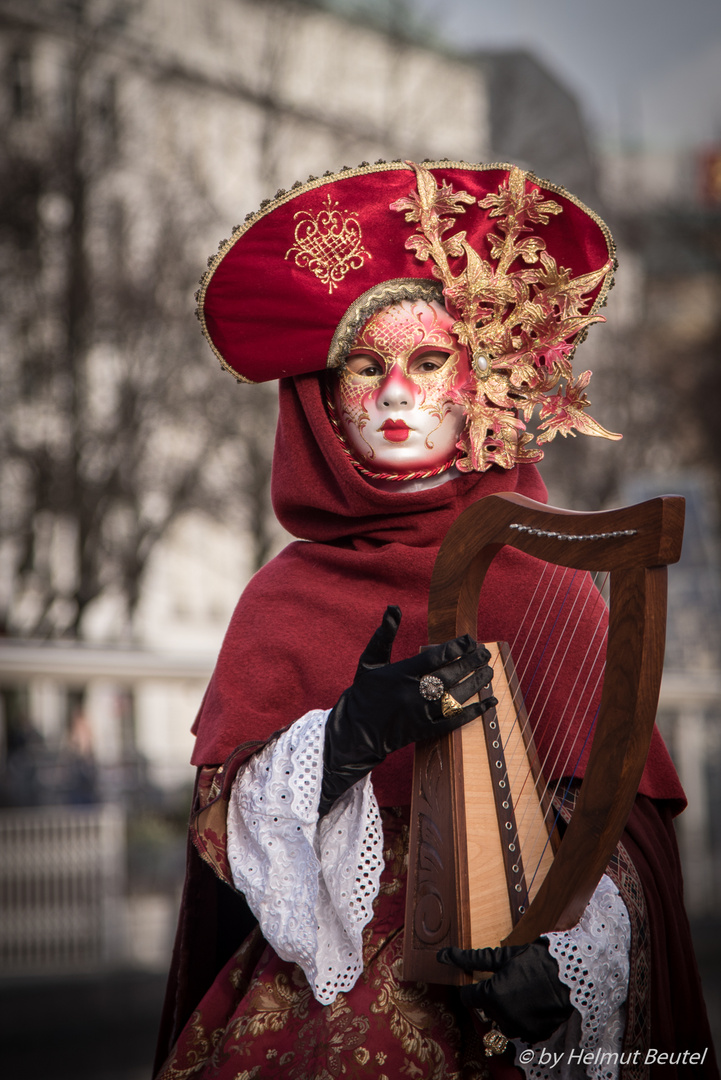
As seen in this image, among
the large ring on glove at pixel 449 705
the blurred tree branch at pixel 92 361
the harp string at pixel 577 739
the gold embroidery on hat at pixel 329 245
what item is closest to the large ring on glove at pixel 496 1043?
the harp string at pixel 577 739

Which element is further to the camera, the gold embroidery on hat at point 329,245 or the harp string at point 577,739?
the gold embroidery on hat at point 329,245

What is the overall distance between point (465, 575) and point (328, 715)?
36 cm

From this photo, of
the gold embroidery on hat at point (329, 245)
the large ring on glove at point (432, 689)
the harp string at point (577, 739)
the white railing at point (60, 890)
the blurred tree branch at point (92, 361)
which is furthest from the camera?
the blurred tree branch at point (92, 361)

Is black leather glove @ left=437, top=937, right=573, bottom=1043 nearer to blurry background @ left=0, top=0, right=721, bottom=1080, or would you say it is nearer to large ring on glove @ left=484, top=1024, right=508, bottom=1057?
large ring on glove @ left=484, top=1024, right=508, bottom=1057

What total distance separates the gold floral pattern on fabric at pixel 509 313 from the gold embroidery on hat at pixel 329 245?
108mm

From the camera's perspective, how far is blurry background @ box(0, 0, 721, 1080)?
24.8 feet

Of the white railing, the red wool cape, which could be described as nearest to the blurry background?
the white railing

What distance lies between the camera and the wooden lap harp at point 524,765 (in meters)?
1.82

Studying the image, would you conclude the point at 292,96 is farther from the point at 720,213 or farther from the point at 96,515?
the point at 720,213

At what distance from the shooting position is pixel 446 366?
2523 mm

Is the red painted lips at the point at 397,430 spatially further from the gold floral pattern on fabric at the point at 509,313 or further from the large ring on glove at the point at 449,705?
the large ring on glove at the point at 449,705

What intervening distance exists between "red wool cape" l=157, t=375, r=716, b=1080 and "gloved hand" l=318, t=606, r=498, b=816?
218mm

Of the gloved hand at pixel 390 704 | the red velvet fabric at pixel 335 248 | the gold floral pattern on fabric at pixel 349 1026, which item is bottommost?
the gold floral pattern on fabric at pixel 349 1026

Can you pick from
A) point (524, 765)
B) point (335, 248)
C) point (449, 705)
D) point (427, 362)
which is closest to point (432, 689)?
point (449, 705)
